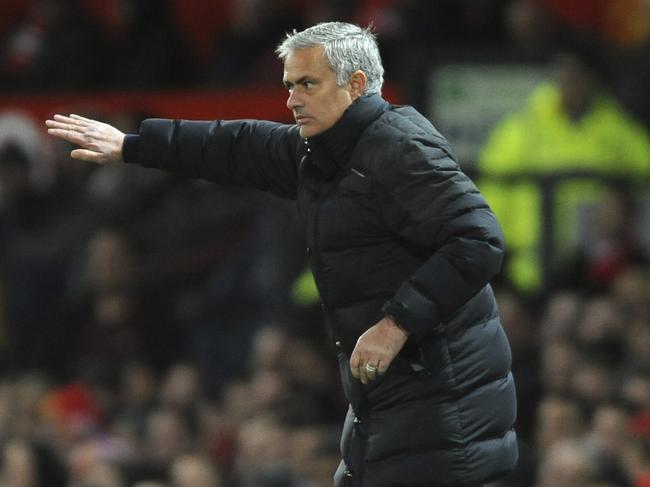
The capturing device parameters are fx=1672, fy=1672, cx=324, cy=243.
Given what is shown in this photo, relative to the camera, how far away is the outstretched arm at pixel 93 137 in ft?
13.9

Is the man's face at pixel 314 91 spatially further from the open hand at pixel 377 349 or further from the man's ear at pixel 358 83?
the open hand at pixel 377 349

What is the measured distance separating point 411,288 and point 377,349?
0.52ft

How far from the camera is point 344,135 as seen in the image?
12.8ft

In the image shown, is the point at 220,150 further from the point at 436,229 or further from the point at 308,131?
the point at 436,229

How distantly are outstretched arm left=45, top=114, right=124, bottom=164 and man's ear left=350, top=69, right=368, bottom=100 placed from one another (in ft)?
2.23

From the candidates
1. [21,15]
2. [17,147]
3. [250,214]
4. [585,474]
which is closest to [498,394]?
[585,474]

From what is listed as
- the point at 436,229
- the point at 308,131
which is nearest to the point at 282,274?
the point at 308,131

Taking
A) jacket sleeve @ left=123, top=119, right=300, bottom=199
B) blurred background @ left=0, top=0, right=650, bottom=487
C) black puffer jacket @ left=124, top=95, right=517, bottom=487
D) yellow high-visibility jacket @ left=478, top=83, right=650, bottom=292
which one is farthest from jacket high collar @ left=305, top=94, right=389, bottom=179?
yellow high-visibility jacket @ left=478, top=83, right=650, bottom=292

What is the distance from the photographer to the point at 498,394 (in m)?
3.99

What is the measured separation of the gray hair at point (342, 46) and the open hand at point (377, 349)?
1.94 ft

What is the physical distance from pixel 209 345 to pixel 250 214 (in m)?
0.71

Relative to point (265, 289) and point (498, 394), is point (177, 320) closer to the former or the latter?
point (265, 289)

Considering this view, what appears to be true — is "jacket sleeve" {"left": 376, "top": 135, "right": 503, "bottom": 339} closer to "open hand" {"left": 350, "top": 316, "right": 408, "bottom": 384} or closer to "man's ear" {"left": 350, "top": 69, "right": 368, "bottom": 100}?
"open hand" {"left": 350, "top": 316, "right": 408, "bottom": 384}

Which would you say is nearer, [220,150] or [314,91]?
[314,91]
